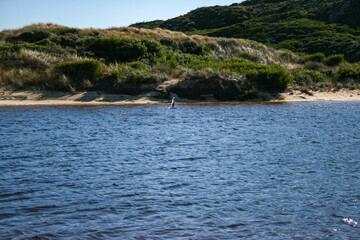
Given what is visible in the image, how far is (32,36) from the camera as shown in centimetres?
4088

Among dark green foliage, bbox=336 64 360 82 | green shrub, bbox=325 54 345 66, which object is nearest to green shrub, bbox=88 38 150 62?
dark green foliage, bbox=336 64 360 82

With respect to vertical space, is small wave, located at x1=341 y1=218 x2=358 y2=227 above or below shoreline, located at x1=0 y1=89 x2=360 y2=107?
below

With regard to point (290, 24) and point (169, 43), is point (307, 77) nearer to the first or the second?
point (169, 43)

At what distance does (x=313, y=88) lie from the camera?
35000 millimetres

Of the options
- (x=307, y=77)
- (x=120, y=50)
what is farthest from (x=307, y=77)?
(x=120, y=50)

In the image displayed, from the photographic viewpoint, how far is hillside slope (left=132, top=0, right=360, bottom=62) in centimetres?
6084

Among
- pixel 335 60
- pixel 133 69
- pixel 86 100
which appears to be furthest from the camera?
pixel 335 60

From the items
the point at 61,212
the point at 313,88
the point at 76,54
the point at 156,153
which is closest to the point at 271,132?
the point at 156,153

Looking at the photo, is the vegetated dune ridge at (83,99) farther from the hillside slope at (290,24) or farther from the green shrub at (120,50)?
the hillside slope at (290,24)

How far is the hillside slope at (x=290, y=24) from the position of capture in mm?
60844

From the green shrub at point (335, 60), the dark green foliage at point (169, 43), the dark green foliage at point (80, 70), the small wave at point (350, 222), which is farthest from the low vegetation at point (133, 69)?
the small wave at point (350, 222)

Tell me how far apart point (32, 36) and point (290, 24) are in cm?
4717

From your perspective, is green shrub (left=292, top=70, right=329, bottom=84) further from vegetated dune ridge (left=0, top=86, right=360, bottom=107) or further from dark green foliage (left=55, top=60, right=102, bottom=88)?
dark green foliage (left=55, top=60, right=102, bottom=88)

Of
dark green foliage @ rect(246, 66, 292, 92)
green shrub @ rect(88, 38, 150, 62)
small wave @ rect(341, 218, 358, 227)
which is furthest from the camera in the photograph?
green shrub @ rect(88, 38, 150, 62)
